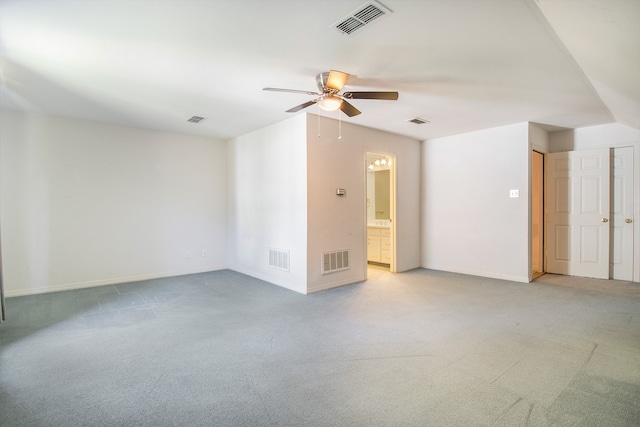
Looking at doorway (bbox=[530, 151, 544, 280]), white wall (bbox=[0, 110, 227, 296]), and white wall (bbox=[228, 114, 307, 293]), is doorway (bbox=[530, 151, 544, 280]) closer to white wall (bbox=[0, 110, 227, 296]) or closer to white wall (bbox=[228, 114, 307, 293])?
white wall (bbox=[228, 114, 307, 293])

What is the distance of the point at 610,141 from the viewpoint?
5.32 m

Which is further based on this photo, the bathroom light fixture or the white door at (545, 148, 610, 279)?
the white door at (545, 148, 610, 279)

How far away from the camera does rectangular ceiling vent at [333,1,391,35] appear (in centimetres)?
216

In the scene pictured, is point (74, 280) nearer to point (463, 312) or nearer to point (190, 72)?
point (190, 72)

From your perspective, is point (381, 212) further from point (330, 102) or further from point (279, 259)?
point (330, 102)

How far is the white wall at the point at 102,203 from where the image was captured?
4594mm

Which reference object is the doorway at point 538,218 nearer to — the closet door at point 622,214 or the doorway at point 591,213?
the doorway at point 591,213

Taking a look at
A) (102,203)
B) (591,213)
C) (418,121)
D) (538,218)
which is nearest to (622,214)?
(591,213)

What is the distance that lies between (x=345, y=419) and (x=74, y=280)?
16.4ft

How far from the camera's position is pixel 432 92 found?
12.4ft

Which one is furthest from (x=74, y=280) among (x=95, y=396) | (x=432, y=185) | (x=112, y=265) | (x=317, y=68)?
(x=432, y=185)

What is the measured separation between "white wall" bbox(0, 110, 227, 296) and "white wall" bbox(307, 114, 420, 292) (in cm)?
256

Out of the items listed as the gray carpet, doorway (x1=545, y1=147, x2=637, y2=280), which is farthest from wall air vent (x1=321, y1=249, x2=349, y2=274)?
doorway (x1=545, y1=147, x2=637, y2=280)

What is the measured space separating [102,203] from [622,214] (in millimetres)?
8422
